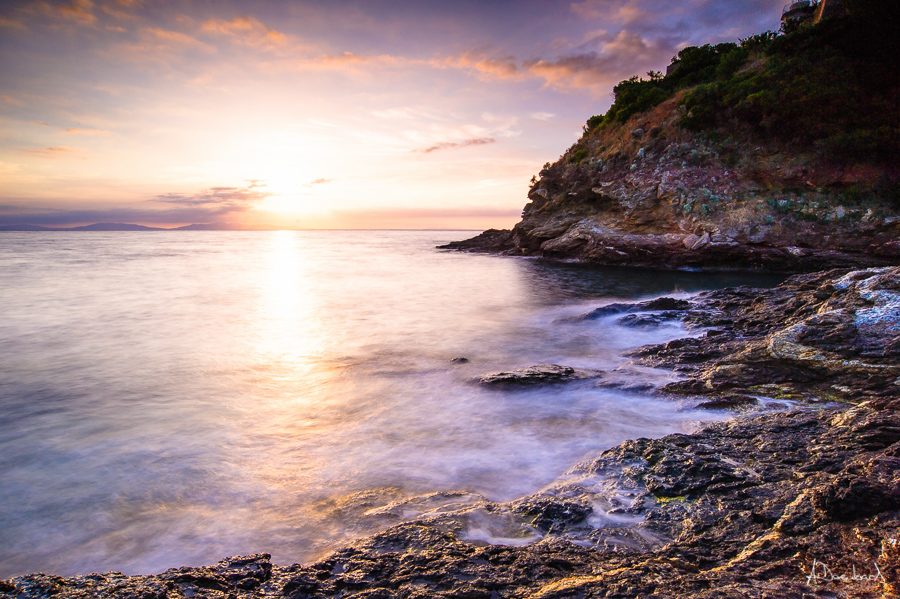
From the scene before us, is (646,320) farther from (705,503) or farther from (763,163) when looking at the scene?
(763,163)

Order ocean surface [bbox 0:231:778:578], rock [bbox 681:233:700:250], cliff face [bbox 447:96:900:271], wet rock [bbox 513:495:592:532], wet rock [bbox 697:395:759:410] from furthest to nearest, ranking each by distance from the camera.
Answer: rock [bbox 681:233:700:250] → cliff face [bbox 447:96:900:271] → wet rock [bbox 697:395:759:410] → ocean surface [bbox 0:231:778:578] → wet rock [bbox 513:495:592:532]

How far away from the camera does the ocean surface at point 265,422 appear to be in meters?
3.88

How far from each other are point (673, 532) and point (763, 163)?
25.2 metres

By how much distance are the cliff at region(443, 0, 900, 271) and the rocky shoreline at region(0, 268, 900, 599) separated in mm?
18296

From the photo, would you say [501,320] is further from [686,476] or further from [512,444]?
[686,476]

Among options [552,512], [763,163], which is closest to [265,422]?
[552,512]

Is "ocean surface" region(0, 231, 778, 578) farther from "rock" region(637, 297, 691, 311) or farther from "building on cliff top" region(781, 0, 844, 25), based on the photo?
"building on cliff top" region(781, 0, 844, 25)

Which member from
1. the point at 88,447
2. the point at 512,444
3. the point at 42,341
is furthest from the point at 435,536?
the point at 42,341

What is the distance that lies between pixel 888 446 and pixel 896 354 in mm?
2995

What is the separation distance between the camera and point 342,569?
2.96m

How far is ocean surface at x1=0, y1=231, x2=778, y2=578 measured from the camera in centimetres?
388

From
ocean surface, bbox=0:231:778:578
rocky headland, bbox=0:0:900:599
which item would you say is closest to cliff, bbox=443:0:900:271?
rocky headland, bbox=0:0:900:599

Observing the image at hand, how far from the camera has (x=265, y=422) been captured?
20.3 ft

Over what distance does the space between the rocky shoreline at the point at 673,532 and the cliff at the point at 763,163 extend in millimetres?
18296
